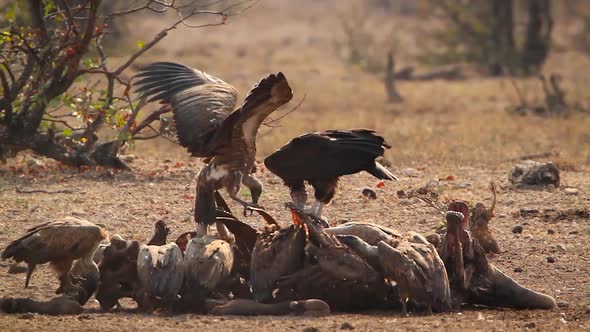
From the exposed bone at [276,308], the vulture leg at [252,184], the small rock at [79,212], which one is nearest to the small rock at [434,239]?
the exposed bone at [276,308]

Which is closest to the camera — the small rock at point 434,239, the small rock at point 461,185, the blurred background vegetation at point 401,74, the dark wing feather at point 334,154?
the dark wing feather at point 334,154

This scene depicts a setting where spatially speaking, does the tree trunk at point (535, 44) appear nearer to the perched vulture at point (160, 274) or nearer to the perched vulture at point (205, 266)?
the perched vulture at point (205, 266)

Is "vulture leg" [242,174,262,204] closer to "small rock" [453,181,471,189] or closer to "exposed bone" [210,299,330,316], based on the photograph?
"exposed bone" [210,299,330,316]

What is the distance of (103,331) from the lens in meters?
6.23

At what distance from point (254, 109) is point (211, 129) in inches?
20.4

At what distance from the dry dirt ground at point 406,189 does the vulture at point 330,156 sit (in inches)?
41.9

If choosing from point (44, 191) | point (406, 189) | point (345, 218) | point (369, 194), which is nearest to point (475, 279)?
point (345, 218)

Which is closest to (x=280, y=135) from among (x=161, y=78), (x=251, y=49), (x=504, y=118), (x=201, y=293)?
(x=504, y=118)

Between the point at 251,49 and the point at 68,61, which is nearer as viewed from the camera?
the point at 68,61

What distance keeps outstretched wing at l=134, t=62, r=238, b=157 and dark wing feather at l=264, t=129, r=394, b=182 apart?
0.48m

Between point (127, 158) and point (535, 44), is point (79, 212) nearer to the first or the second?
point (127, 158)

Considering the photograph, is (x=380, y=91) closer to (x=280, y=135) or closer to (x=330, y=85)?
(x=330, y=85)

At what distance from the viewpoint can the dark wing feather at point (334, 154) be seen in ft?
24.1

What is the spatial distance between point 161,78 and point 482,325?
307 centimetres
